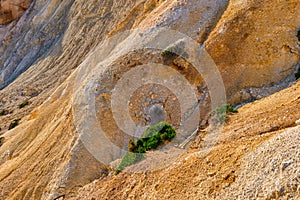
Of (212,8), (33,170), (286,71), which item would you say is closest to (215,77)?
(286,71)

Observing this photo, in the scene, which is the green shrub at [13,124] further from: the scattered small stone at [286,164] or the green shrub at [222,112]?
the scattered small stone at [286,164]

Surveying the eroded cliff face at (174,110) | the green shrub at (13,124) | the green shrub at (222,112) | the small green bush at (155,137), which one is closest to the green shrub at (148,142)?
the small green bush at (155,137)

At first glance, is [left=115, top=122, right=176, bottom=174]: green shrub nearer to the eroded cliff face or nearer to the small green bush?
the small green bush

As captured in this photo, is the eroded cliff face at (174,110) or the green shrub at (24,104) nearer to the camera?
the eroded cliff face at (174,110)

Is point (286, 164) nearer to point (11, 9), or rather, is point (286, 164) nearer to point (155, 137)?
point (155, 137)

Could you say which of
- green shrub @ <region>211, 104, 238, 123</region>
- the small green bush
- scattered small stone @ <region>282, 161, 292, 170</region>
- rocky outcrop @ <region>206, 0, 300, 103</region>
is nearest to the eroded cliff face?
rocky outcrop @ <region>206, 0, 300, 103</region>

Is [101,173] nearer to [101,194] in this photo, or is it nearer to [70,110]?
[101,194]
